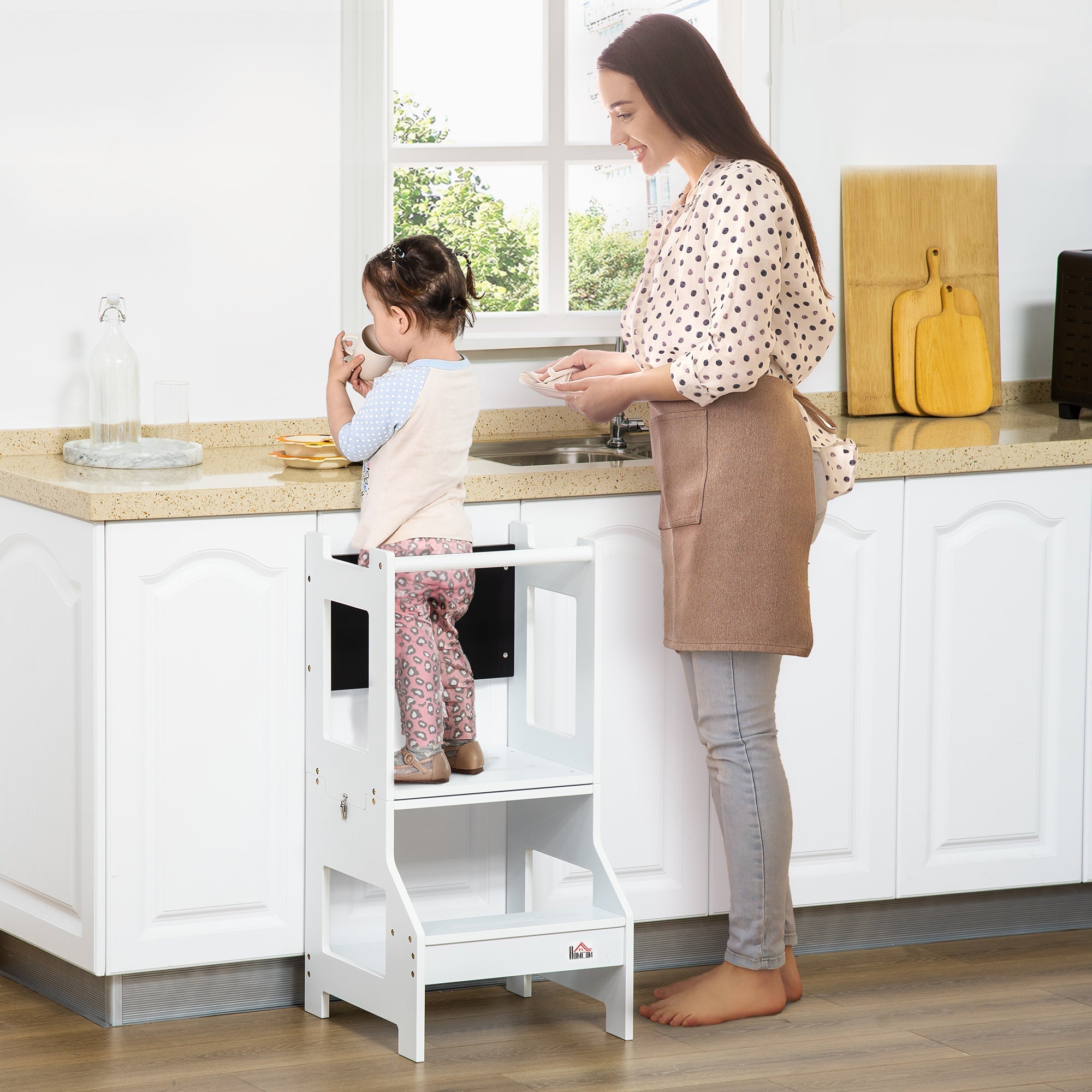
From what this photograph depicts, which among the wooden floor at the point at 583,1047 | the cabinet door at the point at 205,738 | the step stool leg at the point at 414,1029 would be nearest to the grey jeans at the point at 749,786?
the wooden floor at the point at 583,1047

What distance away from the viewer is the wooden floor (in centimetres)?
239

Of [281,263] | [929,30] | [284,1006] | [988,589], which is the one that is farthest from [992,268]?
[284,1006]

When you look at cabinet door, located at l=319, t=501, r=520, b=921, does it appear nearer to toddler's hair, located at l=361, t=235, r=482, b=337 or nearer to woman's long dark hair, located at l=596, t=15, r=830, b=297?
toddler's hair, located at l=361, t=235, r=482, b=337

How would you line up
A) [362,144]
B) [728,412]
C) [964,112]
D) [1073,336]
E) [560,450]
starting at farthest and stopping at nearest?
1. [964,112]
2. [1073,336]
3. [560,450]
4. [362,144]
5. [728,412]

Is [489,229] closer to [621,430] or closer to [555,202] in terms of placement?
[555,202]

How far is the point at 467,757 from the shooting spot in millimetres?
2570

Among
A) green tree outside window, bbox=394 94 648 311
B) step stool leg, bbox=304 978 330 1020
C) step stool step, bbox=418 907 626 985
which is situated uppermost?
green tree outside window, bbox=394 94 648 311

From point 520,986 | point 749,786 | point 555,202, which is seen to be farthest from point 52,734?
point 555,202

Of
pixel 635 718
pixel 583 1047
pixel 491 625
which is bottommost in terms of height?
pixel 583 1047

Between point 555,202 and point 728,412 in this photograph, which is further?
point 555,202

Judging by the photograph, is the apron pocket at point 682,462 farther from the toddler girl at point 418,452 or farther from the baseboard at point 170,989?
the baseboard at point 170,989

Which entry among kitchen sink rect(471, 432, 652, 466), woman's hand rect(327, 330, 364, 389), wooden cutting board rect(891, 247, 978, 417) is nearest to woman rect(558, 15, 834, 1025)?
woman's hand rect(327, 330, 364, 389)

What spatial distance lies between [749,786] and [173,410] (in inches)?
45.2

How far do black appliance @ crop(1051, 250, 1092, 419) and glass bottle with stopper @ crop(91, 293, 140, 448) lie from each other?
68.6 inches
